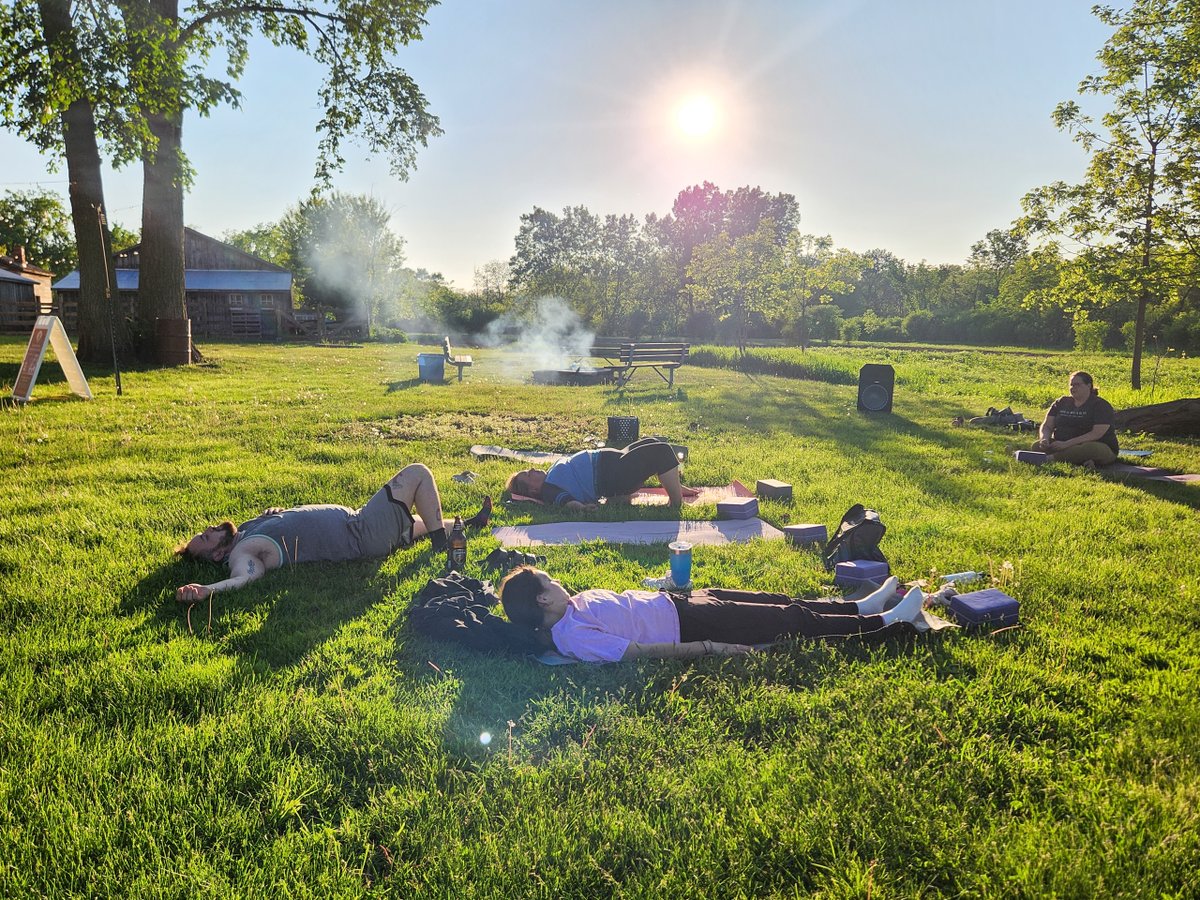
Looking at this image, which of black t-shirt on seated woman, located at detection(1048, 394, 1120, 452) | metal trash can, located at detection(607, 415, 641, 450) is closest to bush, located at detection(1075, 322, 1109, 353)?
black t-shirt on seated woman, located at detection(1048, 394, 1120, 452)

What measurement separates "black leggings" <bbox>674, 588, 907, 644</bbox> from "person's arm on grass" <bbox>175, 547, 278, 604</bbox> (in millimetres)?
2755

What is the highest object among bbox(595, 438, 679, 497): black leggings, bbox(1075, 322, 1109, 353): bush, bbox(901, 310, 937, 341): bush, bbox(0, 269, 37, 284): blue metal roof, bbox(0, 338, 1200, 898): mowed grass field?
bbox(0, 269, 37, 284): blue metal roof

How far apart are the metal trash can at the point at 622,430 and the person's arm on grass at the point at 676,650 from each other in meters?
5.88

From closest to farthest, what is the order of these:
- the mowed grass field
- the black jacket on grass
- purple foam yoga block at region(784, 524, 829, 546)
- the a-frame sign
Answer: the mowed grass field < the black jacket on grass < purple foam yoga block at region(784, 524, 829, 546) < the a-frame sign

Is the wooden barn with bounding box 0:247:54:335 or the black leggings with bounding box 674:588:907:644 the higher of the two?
the wooden barn with bounding box 0:247:54:335

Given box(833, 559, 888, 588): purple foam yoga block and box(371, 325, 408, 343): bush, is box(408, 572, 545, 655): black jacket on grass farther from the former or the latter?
box(371, 325, 408, 343): bush

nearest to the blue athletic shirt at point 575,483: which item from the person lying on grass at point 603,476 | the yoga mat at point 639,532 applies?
the person lying on grass at point 603,476

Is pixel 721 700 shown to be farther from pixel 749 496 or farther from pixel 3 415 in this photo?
pixel 3 415

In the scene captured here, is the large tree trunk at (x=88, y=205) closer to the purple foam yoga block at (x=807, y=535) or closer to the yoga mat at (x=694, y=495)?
the yoga mat at (x=694, y=495)

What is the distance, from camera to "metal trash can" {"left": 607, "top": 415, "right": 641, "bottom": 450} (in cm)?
927

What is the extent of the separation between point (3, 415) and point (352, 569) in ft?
26.8

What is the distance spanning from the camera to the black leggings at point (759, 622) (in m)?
3.48

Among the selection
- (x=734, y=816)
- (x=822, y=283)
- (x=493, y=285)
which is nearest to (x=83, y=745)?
(x=734, y=816)

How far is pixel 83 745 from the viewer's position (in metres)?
2.56
